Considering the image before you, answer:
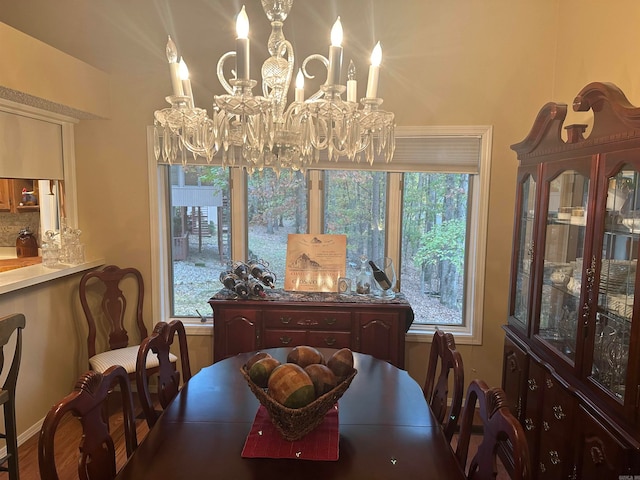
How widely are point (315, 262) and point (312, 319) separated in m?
0.48

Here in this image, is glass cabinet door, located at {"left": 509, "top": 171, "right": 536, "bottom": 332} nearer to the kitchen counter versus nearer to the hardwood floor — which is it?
the hardwood floor

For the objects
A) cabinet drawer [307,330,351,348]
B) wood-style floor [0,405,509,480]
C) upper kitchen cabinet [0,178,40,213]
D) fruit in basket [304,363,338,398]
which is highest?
upper kitchen cabinet [0,178,40,213]

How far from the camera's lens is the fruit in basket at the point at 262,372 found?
4.59ft

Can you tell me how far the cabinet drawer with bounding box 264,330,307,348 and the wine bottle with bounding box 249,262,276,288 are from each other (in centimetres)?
36

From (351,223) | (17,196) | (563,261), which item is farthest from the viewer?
(17,196)

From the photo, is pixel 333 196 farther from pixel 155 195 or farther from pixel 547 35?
pixel 547 35

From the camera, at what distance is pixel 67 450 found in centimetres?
259

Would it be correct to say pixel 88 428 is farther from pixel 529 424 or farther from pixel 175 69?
pixel 529 424

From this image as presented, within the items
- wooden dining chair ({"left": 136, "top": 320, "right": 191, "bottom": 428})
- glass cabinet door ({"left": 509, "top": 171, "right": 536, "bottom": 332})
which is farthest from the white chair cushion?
glass cabinet door ({"left": 509, "top": 171, "right": 536, "bottom": 332})

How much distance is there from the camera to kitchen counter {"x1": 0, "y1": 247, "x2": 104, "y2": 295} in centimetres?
241

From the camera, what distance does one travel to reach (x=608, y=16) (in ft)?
7.52

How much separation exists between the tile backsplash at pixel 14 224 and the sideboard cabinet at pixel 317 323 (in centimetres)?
193

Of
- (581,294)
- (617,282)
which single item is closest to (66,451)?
(581,294)

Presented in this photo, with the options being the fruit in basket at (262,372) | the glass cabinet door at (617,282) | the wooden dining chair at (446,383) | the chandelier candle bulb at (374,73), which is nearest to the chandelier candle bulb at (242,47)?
the chandelier candle bulb at (374,73)
